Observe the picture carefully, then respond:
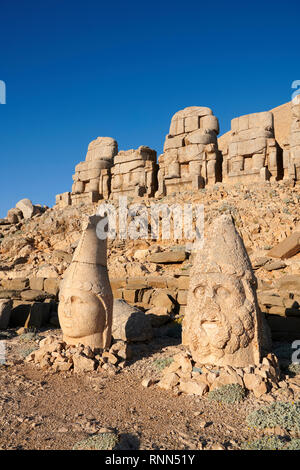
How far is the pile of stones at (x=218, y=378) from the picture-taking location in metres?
4.51

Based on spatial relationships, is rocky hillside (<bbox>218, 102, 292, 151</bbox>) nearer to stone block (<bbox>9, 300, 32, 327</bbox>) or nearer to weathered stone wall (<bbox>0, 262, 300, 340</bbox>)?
weathered stone wall (<bbox>0, 262, 300, 340</bbox>)

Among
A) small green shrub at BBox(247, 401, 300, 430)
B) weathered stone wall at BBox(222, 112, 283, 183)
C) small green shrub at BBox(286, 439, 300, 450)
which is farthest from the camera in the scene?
weathered stone wall at BBox(222, 112, 283, 183)

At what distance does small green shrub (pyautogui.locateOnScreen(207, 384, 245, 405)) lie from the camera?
168 inches

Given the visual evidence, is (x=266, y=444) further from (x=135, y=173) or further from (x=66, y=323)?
(x=135, y=173)

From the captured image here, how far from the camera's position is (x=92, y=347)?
610 centimetres

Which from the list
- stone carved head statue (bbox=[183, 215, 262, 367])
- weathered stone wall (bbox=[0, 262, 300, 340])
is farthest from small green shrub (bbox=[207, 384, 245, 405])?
weathered stone wall (bbox=[0, 262, 300, 340])

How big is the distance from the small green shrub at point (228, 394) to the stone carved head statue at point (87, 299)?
2.37 m

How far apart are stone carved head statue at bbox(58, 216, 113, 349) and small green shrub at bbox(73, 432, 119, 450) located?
2.76m

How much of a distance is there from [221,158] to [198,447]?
17514 mm

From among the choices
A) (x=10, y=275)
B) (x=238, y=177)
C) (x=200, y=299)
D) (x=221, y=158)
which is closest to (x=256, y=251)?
(x=238, y=177)

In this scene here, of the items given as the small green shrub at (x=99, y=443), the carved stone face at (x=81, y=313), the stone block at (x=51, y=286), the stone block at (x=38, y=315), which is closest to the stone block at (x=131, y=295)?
the stone block at (x=38, y=315)

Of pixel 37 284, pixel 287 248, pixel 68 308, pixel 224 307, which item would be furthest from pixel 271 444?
pixel 37 284

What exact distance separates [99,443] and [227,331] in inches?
89.1
